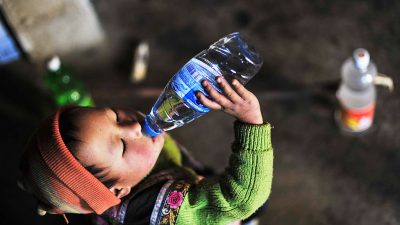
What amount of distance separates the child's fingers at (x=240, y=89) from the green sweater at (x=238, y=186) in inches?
3.3

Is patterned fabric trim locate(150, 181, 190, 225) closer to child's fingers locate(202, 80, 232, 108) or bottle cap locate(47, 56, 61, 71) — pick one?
child's fingers locate(202, 80, 232, 108)

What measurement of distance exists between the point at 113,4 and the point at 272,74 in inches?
31.3

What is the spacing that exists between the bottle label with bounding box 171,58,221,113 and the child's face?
0.13 metres

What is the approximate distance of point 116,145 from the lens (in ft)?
3.76

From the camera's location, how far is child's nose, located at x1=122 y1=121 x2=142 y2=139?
1178 mm

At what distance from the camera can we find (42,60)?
2.28m

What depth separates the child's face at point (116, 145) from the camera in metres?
1.12

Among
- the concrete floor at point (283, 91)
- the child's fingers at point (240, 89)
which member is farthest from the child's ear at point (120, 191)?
the concrete floor at point (283, 91)

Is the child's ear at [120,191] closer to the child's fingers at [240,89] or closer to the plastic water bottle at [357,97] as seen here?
the child's fingers at [240,89]

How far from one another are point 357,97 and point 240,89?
36.6 inches

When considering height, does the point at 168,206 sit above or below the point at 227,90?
below

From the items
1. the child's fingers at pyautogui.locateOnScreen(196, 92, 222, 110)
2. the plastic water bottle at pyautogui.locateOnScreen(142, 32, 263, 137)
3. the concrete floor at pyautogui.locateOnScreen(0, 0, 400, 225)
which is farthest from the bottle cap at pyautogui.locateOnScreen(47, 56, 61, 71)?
the child's fingers at pyautogui.locateOnScreen(196, 92, 222, 110)

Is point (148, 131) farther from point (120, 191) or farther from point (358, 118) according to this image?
point (358, 118)

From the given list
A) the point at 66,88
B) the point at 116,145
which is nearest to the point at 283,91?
the point at 66,88
